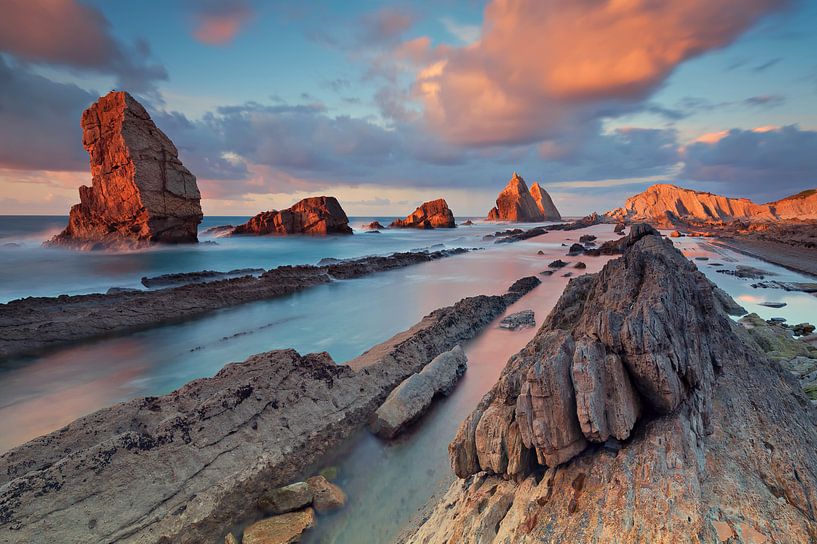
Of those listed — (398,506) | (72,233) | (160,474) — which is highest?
(72,233)

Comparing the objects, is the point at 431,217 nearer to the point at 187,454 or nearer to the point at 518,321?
the point at 518,321

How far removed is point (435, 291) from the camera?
48.9 feet

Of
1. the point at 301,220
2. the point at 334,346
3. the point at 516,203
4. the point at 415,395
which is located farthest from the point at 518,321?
the point at 516,203

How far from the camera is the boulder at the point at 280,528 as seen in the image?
A: 3104 millimetres

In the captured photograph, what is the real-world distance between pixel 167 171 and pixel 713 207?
109 meters

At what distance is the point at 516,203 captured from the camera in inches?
3703

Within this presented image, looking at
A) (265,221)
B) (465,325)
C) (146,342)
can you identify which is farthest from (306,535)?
(265,221)

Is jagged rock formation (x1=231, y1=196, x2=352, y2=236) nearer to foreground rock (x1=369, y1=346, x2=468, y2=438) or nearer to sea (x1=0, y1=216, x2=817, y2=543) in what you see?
sea (x1=0, y1=216, x2=817, y2=543)

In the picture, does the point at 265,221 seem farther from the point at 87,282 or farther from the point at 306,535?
the point at 306,535

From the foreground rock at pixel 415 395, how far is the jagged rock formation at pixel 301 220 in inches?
1578

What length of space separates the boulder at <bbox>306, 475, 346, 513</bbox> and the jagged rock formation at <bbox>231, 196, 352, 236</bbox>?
42.0 metres

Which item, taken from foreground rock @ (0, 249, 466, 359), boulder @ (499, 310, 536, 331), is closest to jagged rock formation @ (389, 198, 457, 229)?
foreground rock @ (0, 249, 466, 359)

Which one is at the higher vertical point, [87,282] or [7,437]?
[87,282]

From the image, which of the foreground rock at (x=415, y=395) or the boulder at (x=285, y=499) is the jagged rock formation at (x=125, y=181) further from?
the boulder at (x=285, y=499)
